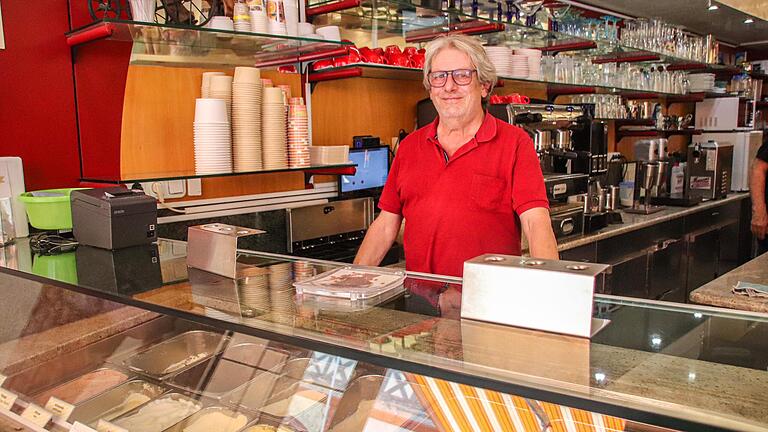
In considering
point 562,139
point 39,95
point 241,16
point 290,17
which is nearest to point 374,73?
point 290,17

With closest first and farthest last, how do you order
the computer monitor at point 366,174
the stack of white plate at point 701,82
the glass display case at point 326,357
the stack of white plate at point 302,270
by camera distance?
the glass display case at point 326,357 → the stack of white plate at point 302,270 → the computer monitor at point 366,174 → the stack of white plate at point 701,82

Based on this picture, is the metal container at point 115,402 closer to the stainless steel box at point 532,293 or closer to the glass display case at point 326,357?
the glass display case at point 326,357

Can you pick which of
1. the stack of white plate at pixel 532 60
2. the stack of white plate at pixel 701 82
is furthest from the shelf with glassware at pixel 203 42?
the stack of white plate at pixel 701 82

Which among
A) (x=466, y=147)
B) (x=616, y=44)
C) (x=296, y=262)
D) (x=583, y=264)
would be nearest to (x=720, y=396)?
(x=583, y=264)

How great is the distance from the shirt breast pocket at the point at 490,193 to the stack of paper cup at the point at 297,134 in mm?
1032

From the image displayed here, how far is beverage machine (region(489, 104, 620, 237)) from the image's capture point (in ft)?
13.1

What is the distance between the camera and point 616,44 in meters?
5.29

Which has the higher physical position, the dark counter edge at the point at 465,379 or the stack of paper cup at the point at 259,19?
the stack of paper cup at the point at 259,19

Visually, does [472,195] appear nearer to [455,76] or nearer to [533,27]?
[455,76]

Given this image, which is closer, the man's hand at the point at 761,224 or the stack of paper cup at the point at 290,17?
the stack of paper cup at the point at 290,17

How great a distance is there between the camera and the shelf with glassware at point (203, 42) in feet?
7.53

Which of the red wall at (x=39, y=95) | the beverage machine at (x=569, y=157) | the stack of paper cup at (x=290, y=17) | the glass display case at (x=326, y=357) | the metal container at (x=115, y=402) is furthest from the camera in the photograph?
the beverage machine at (x=569, y=157)

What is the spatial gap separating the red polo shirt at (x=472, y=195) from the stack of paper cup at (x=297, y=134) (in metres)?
0.77

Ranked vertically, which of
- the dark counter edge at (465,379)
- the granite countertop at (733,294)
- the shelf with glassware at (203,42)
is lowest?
the granite countertop at (733,294)
